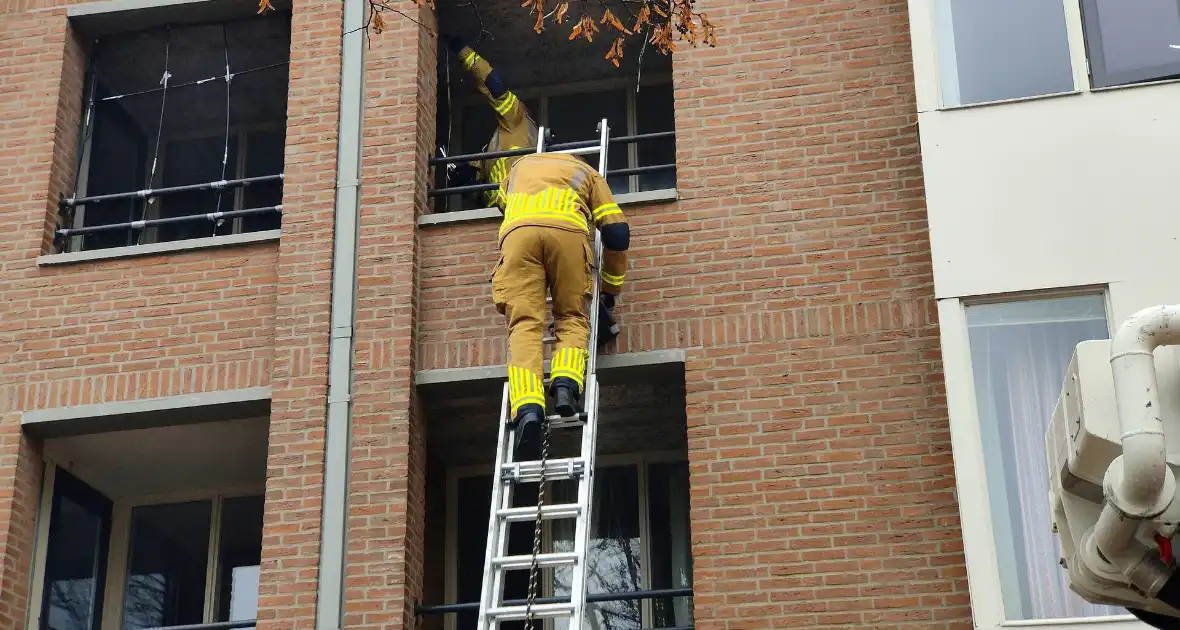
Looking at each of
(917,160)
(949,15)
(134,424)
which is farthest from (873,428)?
(134,424)

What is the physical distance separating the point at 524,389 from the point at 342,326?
1757 mm

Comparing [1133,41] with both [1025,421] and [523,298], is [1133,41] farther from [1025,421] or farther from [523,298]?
[523,298]

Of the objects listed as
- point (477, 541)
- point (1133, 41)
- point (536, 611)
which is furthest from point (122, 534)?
point (1133, 41)

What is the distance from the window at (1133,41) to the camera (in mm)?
9664

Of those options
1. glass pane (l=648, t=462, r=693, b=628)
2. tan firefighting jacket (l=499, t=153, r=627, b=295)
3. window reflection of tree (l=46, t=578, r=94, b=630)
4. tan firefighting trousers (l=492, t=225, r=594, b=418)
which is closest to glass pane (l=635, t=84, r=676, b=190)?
glass pane (l=648, t=462, r=693, b=628)

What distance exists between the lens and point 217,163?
13.1 metres

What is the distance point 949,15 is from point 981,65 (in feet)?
1.26

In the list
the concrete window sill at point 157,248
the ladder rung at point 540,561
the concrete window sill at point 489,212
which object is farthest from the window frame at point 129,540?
the ladder rung at point 540,561

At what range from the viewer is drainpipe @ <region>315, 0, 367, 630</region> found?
960 centimetres

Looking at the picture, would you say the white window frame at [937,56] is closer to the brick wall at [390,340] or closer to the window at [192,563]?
the brick wall at [390,340]

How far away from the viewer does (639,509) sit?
1157 centimetres

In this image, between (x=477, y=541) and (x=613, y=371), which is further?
(x=477, y=541)

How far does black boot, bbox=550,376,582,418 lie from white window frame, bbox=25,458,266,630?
12.0 ft

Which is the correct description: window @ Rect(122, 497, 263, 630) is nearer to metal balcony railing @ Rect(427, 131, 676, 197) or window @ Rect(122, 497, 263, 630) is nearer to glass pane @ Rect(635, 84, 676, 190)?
metal balcony railing @ Rect(427, 131, 676, 197)
